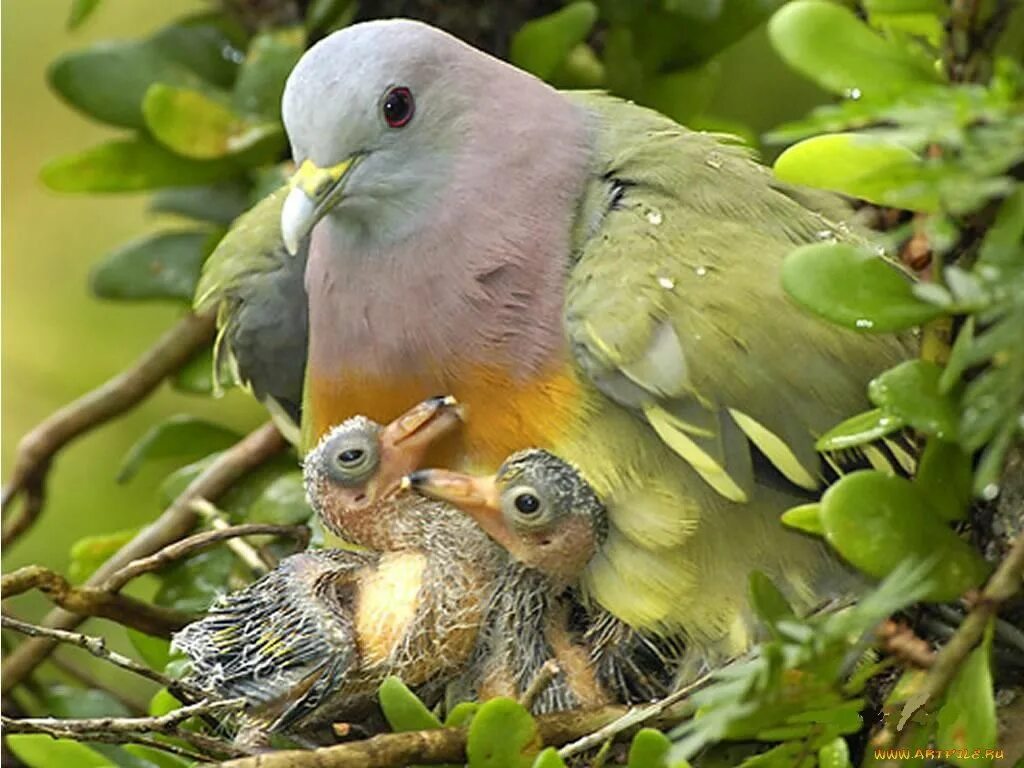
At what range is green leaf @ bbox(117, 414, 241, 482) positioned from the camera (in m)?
1.73

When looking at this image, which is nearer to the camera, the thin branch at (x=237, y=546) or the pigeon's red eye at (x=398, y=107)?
the pigeon's red eye at (x=398, y=107)

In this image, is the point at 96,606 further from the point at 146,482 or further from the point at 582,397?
the point at 146,482

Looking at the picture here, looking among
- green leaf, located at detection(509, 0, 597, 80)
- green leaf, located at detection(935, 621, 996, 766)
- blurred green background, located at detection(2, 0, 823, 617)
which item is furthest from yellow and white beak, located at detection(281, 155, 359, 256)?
blurred green background, located at detection(2, 0, 823, 617)

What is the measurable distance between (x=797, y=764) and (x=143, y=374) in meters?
1.01

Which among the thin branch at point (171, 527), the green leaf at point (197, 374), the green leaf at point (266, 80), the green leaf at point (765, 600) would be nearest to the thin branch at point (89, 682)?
the thin branch at point (171, 527)

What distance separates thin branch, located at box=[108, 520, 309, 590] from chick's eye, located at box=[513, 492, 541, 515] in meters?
0.27

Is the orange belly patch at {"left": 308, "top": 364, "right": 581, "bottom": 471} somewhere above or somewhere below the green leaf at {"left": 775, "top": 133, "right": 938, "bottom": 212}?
below

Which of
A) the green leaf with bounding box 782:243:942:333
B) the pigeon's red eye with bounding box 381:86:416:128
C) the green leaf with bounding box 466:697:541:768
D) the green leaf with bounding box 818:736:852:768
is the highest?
the green leaf with bounding box 782:243:942:333

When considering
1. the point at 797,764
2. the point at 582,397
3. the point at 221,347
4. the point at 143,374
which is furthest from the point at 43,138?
the point at 797,764

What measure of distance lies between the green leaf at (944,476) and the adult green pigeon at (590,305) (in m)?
0.30

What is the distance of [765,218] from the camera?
128 centimetres

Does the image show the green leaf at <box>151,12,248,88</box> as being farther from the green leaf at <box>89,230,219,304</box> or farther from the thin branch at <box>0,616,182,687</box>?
the thin branch at <box>0,616,182,687</box>

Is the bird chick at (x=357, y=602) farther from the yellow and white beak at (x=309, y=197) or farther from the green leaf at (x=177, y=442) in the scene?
the green leaf at (x=177, y=442)

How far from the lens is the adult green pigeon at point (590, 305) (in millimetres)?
1195
